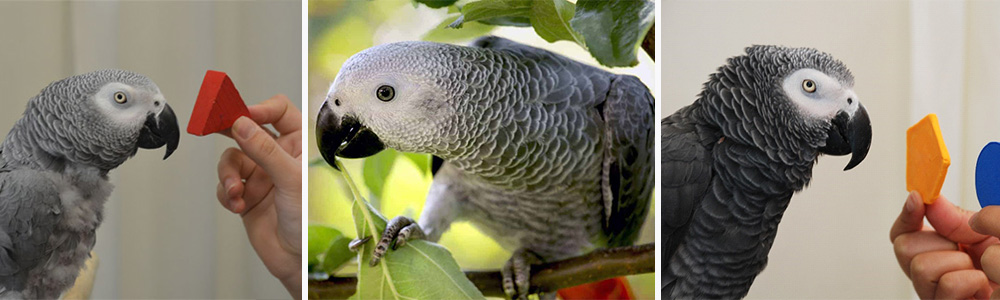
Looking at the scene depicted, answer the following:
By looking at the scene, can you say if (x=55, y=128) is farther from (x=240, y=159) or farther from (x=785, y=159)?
(x=785, y=159)

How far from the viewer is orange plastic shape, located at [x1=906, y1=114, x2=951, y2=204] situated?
4.71 feet

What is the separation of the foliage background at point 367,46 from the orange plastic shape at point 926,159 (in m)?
0.88

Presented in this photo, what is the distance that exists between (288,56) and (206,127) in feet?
0.76

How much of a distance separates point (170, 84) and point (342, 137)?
40 centimetres

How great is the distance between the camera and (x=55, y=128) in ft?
4.47

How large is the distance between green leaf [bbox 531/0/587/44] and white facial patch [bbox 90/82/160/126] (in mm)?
778

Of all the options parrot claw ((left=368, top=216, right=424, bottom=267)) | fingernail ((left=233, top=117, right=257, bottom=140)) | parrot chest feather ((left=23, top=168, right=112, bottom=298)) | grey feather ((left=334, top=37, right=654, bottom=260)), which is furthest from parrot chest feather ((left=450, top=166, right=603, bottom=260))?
parrot chest feather ((left=23, top=168, right=112, bottom=298))

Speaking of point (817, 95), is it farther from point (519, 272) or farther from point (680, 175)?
point (519, 272)

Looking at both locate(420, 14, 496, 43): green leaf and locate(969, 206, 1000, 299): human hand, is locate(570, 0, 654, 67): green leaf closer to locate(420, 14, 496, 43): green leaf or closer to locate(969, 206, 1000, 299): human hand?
locate(420, 14, 496, 43): green leaf

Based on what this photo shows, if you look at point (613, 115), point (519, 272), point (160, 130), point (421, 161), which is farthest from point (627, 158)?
point (160, 130)

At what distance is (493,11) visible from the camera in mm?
1460

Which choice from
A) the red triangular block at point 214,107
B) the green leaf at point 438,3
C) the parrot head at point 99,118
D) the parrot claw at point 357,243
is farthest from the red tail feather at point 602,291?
the parrot head at point 99,118

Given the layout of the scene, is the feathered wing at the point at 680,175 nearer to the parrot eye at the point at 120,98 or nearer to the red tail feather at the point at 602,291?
the red tail feather at the point at 602,291

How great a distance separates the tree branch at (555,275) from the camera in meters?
1.47
